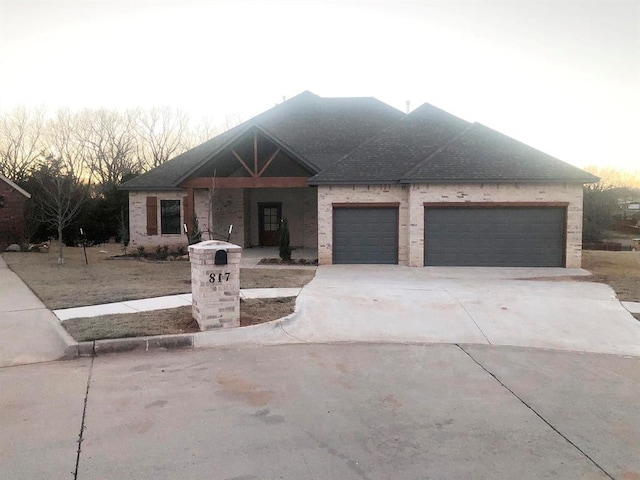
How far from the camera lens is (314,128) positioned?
24.2 metres

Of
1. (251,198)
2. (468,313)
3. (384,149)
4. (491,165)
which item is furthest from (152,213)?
(468,313)

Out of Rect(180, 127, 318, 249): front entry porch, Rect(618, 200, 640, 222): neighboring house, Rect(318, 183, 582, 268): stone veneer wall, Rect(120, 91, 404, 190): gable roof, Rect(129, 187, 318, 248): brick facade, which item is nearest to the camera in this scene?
Rect(318, 183, 582, 268): stone veneer wall

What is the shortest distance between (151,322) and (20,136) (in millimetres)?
42997

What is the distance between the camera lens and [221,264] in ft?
26.2

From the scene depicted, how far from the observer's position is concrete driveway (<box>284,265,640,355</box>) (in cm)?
817

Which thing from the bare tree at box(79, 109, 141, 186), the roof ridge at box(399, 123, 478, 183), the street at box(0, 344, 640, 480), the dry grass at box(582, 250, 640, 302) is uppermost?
the bare tree at box(79, 109, 141, 186)

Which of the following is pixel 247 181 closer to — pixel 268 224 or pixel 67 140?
pixel 268 224

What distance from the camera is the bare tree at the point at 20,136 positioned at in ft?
138

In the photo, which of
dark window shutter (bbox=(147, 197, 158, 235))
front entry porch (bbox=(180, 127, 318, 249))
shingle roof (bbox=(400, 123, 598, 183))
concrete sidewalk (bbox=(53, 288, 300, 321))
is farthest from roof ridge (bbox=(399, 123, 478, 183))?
dark window shutter (bbox=(147, 197, 158, 235))

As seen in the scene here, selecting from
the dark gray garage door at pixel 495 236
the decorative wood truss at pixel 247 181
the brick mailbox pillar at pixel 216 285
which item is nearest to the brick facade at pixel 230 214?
the decorative wood truss at pixel 247 181

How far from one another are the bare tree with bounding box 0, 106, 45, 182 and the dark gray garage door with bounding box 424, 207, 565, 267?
1476 inches

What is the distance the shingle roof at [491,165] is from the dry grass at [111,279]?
17.8ft

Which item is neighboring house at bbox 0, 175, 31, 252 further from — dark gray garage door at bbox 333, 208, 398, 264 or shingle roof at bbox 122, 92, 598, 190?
dark gray garage door at bbox 333, 208, 398, 264

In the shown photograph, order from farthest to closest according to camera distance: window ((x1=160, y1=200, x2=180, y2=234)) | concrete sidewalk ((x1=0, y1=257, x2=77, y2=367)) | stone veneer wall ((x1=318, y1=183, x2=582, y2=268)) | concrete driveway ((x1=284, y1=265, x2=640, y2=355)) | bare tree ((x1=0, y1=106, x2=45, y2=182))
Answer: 1. bare tree ((x1=0, y1=106, x2=45, y2=182))
2. window ((x1=160, y1=200, x2=180, y2=234))
3. stone veneer wall ((x1=318, y1=183, x2=582, y2=268))
4. concrete driveway ((x1=284, y1=265, x2=640, y2=355))
5. concrete sidewalk ((x1=0, y1=257, x2=77, y2=367))
